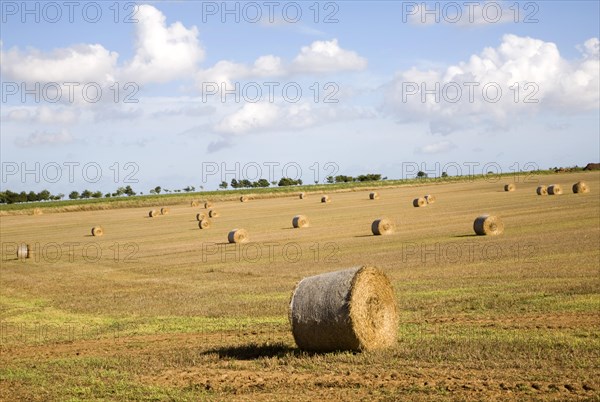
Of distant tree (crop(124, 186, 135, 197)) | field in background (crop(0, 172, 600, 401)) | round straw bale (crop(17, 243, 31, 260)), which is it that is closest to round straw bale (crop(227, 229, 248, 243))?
field in background (crop(0, 172, 600, 401))

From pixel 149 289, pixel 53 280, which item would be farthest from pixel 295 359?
pixel 53 280

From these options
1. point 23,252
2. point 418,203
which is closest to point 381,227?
point 23,252

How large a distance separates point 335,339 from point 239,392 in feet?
9.18

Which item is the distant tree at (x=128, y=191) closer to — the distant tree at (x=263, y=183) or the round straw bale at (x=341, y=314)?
the distant tree at (x=263, y=183)

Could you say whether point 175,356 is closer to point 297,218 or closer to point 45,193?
point 297,218

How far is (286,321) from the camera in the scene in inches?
711

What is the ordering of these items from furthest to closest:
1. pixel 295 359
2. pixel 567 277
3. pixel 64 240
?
pixel 64 240 → pixel 567 277 → pixel 295 359

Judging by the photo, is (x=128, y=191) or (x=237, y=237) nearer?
(x=237, y=237)

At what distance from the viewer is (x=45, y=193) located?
14375 cm

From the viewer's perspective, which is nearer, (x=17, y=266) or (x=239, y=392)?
(x=239, y=392)

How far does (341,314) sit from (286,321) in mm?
4524

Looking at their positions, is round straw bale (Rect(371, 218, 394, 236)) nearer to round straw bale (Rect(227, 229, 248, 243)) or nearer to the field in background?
the field in background

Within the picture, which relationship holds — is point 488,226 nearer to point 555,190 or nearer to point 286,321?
point 286,321

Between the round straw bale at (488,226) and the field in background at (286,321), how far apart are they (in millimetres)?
749
